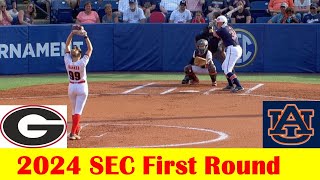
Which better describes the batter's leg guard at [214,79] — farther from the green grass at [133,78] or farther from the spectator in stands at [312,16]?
the spectator in stands at [312,16]

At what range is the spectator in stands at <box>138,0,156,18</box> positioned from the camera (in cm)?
2612

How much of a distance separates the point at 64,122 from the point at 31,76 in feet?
49.4

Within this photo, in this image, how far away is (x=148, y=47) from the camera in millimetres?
24906

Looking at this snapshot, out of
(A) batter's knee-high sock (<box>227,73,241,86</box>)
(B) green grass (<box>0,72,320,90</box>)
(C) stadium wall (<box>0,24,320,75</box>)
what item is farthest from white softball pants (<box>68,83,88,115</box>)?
(C) stadium wall (<box>0,24,320,75</box>)

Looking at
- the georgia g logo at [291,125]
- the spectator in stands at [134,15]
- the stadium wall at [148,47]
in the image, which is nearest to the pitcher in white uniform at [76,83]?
the georgia g logo at [291,125]

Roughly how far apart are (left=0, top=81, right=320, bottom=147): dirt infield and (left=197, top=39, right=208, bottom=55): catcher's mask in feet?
2.87

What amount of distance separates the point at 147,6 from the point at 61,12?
2.64 m

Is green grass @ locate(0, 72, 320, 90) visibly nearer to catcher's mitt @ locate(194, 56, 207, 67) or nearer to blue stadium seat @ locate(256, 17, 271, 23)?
catcher's mitt @ locate(194, 56, 207, 67)

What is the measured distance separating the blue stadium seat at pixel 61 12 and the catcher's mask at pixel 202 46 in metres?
6.70

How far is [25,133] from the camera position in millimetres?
8898

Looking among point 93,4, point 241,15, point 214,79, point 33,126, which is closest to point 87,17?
point 93,4

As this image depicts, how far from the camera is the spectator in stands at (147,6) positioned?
85.7ft

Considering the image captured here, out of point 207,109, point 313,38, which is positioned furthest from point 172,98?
point 313,38

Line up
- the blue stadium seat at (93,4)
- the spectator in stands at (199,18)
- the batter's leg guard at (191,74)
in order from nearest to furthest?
the batter's leg guard at (191,74) < the spectator in stands at (199,18) < the blue stadium seat at (93,4)
